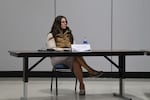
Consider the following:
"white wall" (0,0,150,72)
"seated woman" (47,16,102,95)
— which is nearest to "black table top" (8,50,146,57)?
"seated woman" (47,16,102,95)

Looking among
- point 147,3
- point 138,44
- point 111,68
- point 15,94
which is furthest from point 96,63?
point 15,94

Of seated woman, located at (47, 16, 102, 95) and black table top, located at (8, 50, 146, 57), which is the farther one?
seated woman, located at (47, 16, 102, 95)

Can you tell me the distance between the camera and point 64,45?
15.5 ft

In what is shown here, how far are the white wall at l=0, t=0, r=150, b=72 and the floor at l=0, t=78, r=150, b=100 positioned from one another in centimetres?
80

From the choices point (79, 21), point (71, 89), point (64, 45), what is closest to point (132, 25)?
point (79, 21)

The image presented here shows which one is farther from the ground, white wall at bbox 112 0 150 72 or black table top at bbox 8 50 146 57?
white wall at bbox 112 0 150 72

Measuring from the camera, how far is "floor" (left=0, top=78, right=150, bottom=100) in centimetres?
451

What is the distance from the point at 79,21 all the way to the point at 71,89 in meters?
1.93

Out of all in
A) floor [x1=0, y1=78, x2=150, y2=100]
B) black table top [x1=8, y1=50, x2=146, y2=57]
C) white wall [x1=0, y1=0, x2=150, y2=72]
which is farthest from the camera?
white wall [x1=0, y1=0, x2=150, y2=72]

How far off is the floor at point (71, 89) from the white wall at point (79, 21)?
0.80 meters

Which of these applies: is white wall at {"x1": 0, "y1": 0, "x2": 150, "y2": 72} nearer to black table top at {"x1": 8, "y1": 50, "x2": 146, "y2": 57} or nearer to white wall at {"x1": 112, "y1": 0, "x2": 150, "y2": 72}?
white wall at {"x1": 112, "y1": 0, "x2": 150, "y2": 72}

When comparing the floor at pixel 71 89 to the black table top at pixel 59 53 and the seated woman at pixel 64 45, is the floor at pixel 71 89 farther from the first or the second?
the black table top at pixel 59 53

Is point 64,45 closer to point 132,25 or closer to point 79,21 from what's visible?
point 79,21

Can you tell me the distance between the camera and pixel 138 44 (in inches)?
267
